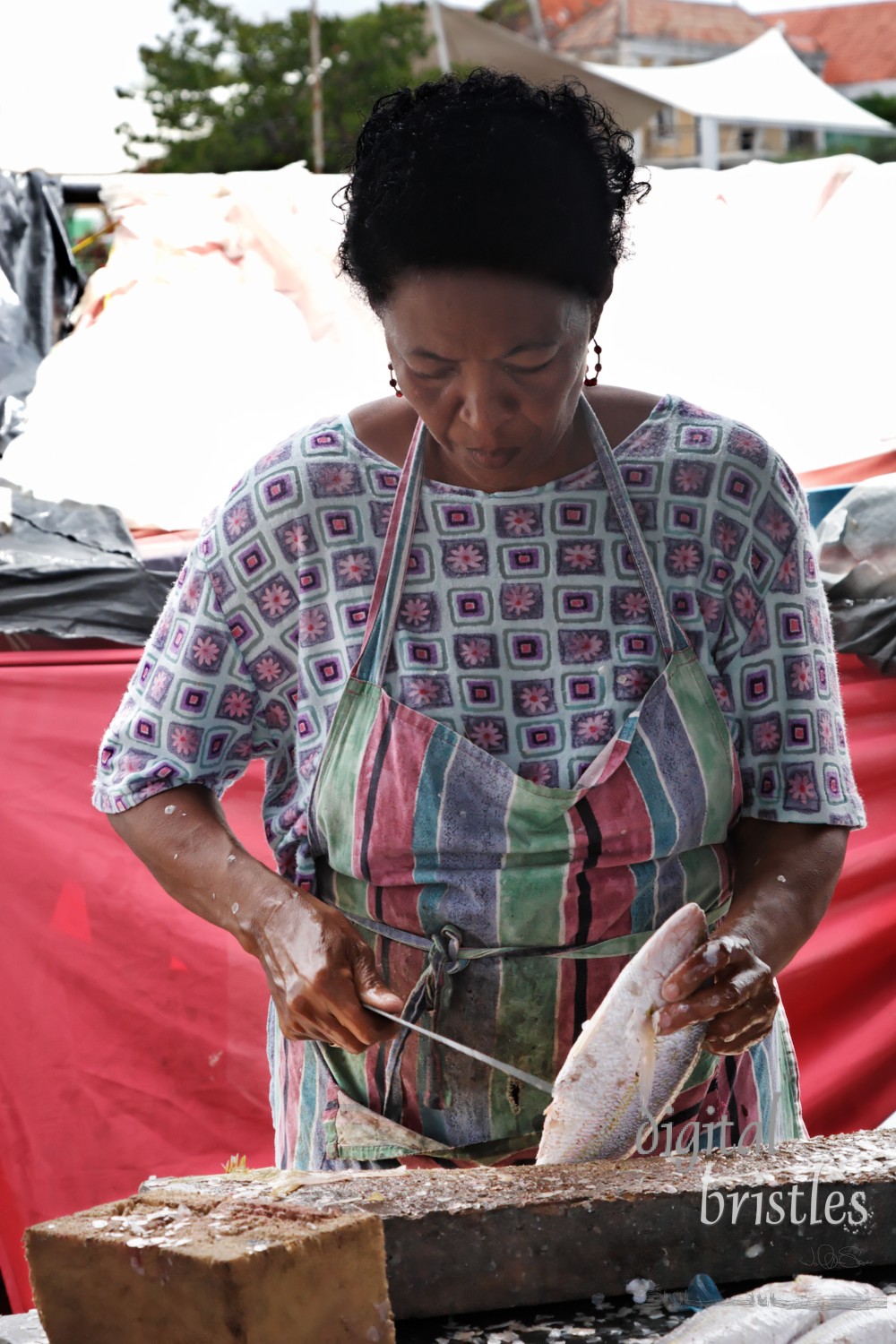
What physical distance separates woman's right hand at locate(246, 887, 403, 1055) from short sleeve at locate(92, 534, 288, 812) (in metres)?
0.25

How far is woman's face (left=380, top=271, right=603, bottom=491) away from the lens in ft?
5.04

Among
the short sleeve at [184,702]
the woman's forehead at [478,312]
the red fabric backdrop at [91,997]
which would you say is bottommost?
the red fabric backdrop at [91,997]

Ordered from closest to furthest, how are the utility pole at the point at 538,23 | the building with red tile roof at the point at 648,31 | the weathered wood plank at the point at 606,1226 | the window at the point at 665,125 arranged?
1. the weathered wood plank at the point at 606,1226
2. the utility pole at the point at 538,23
3. the window at the point at 665,125
4. the building with red tile roof at the point at 648,31

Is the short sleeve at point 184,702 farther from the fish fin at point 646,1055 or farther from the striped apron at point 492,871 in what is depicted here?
the fish fin at point 646,1055

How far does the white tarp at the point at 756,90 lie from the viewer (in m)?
17.1

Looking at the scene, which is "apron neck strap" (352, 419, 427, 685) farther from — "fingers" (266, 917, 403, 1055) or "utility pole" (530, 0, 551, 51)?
"utility pole" (530, 0, 551, 51)

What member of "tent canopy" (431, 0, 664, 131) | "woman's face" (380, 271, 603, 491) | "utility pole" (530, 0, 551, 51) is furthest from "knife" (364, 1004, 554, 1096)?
"utility pole" (530, 0, 551, 51)

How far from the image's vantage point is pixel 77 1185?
11.4 ft

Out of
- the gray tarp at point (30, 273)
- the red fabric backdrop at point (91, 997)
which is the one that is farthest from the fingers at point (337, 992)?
the gray tarp at point (30, 273)

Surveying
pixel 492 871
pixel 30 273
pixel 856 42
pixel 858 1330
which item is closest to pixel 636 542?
pixel 492 871

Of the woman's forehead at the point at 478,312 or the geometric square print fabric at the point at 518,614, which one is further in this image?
the geometric square print fabric at the point at 518,614

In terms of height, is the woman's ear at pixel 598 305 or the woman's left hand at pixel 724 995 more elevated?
the woman's ear at pixel 598 305

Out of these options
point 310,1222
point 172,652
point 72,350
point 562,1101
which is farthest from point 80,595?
point 310,1222

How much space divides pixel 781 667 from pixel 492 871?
461mm
